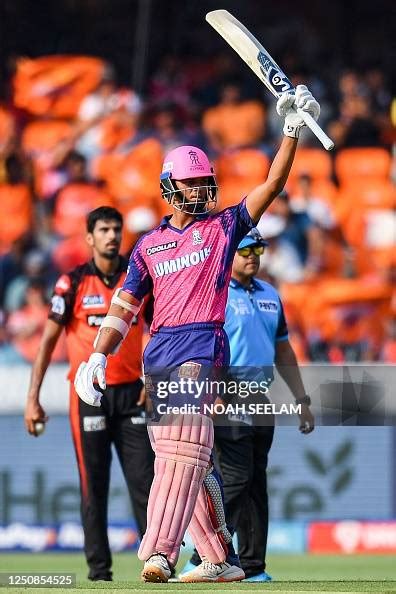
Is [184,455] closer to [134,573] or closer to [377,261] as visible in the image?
[134,573]

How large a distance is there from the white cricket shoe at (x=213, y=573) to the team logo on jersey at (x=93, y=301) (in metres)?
2.49

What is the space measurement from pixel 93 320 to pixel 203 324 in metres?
2.43

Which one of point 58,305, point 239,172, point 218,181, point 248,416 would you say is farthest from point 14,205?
point 248,416

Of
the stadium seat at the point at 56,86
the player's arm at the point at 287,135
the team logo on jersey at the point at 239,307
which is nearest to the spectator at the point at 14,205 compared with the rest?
the stadium seat at the point at 56,86

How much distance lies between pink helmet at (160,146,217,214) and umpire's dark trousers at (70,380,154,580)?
93.5 inches

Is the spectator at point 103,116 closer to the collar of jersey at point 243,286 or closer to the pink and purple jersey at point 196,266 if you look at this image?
the collar of jersey at point 243,286

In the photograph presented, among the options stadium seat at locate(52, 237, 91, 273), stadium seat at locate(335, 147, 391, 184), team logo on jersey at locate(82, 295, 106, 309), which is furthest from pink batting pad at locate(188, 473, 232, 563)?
stadium seat at locate(335, 147, 391, 184)

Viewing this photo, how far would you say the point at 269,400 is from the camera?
8.17 metres

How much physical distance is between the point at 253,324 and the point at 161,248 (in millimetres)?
1995

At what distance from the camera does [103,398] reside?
325 inches

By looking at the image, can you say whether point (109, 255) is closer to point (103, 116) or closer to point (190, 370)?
point (190, 370)

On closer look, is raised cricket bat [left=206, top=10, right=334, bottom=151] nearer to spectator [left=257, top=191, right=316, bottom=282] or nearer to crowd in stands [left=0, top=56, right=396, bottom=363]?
crowd in stands [left=0, top=56, right=396, bottom=363]

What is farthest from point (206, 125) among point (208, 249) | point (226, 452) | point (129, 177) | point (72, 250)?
point (208, 249)

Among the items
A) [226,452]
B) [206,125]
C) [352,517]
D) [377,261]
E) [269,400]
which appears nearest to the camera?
[226,452]
